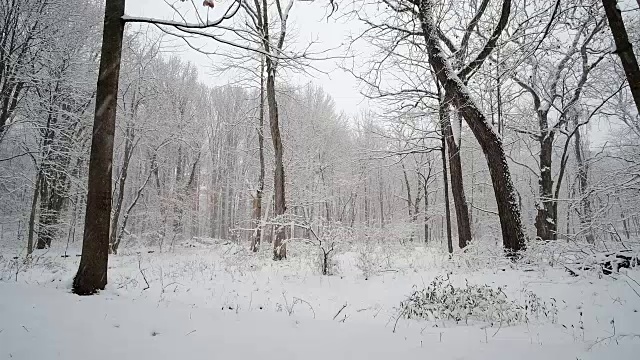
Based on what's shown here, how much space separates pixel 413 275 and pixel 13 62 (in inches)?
523

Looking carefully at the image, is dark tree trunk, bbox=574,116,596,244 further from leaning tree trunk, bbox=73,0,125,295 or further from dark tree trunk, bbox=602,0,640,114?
leaning tree trunk, bbox=73,0,125,295

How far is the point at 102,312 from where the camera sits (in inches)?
133

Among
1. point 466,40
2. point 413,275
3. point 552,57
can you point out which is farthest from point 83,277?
point 552,57

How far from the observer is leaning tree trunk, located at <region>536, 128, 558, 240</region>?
11.0 meters

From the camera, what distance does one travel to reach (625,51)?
12.3 ft

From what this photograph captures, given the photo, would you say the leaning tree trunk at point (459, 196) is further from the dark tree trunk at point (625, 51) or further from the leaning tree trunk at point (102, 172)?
the leaning tree trunk at point (102, 172)

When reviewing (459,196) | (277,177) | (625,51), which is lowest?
(459,196)

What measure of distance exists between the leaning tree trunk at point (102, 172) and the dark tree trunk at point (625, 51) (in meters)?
6.70

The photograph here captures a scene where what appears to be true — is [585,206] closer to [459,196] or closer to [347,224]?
[459,196]

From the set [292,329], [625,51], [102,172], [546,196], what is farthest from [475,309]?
[546,196]

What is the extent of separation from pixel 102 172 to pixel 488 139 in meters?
7.78

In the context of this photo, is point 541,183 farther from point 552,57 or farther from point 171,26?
point 171,26

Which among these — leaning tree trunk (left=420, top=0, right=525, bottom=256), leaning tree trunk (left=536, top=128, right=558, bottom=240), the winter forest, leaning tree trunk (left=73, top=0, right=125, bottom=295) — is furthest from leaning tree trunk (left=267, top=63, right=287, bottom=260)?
leaning tree trunk (left=536, top=128, right=558, bottom=240)

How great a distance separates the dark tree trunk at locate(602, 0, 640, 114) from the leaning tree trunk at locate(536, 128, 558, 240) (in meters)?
8.15
